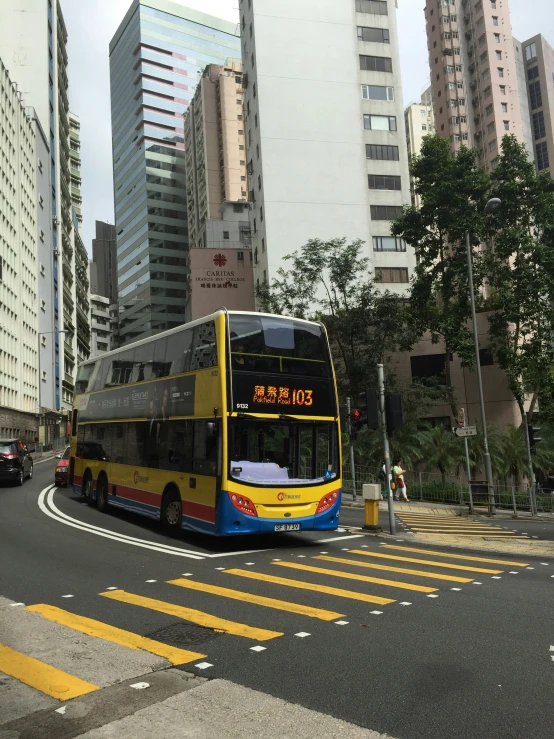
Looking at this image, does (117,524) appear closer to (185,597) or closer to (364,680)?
(185,597)

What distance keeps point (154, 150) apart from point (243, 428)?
137 metres

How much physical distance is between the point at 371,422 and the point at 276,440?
358 cm

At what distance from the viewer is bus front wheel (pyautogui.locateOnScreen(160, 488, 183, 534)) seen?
48.7 feet

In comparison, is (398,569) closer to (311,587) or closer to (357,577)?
(357,577)

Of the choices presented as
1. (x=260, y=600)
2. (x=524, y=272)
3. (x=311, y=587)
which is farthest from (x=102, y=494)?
(x=524, y=272)

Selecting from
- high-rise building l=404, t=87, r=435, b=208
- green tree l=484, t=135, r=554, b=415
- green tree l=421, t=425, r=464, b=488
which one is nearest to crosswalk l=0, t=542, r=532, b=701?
green tree l=421, t=425, r=464, b=488

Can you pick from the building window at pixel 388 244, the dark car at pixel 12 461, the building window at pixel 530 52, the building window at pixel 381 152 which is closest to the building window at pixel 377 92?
the building window at pixel 381 152

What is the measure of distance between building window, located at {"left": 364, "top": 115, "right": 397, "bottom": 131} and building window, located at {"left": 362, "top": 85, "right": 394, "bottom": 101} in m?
1.74

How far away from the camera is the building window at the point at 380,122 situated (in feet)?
197

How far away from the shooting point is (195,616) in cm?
789

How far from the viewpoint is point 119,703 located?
5.17 m

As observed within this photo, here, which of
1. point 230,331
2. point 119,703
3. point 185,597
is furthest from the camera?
point 230,331

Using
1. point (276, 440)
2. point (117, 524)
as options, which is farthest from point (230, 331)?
point (117, 524)

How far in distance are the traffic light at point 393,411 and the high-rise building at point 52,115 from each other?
6760 cm
